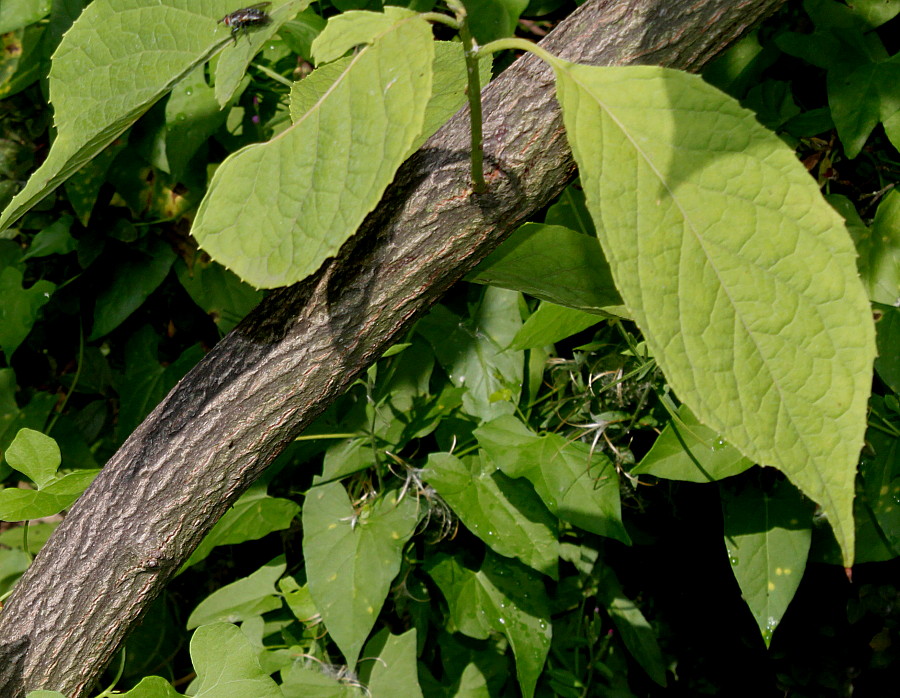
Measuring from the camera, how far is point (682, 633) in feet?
4.43

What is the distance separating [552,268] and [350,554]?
537 millimetres

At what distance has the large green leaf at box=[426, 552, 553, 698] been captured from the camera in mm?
1025

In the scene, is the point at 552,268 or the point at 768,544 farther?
the point at 768,544

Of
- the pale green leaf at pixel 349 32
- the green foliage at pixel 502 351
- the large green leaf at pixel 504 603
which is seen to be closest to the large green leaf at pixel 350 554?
the green foliage at pixel 502 351

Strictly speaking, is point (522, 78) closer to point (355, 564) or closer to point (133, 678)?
point (355, 564)

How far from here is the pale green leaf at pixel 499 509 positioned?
3.24ft

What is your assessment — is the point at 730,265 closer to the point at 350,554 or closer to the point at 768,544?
the point at 768,544

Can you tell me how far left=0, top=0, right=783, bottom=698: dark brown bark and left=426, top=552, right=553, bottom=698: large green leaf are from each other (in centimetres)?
46

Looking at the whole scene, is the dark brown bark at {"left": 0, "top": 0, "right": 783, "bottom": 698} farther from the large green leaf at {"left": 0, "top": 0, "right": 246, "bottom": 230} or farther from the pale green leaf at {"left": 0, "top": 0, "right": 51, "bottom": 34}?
the pale green leaf at {"left": 0, "top": 0, "right": 51, "bottom": 34}

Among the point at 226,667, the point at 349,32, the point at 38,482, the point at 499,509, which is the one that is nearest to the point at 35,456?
the point at 38,482

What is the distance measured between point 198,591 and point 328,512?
742 mm

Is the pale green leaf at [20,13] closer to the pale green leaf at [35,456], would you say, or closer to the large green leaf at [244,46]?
the pale green leaf at [35,456]

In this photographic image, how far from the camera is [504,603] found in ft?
3.45

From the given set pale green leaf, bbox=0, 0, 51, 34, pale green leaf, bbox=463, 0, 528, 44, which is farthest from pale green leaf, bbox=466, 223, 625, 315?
pale green leaf, bbox=0, 0, 51, 34
